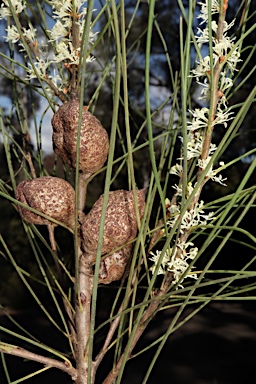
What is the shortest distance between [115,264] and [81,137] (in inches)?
3.6

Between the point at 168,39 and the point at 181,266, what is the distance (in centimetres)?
441

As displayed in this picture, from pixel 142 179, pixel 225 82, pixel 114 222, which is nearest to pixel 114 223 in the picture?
pixel 114 222

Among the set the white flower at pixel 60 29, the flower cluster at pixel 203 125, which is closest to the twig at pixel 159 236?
the flower cluster at pixel 203 125

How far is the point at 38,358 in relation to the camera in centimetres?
38

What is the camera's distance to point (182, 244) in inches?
13.5

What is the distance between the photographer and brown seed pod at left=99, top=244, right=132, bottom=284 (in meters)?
0.38

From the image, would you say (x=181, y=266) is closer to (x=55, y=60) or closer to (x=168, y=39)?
(x=55, y=60)

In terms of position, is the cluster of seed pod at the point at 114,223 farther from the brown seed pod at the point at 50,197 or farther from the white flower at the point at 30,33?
the white flower at the point at 30,33

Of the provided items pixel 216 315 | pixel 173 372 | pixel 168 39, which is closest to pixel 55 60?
pixel 173 372

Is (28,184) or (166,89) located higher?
(28,184)

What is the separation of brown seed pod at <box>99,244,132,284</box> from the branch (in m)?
0.07

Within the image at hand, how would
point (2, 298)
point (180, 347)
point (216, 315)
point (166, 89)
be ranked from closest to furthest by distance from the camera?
point (180, 347) < point (216, 315) < point (2, 298) < point (166, 89)

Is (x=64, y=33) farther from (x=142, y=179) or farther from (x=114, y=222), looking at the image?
(x=142, y=179)

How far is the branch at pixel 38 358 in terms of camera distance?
366 mm
